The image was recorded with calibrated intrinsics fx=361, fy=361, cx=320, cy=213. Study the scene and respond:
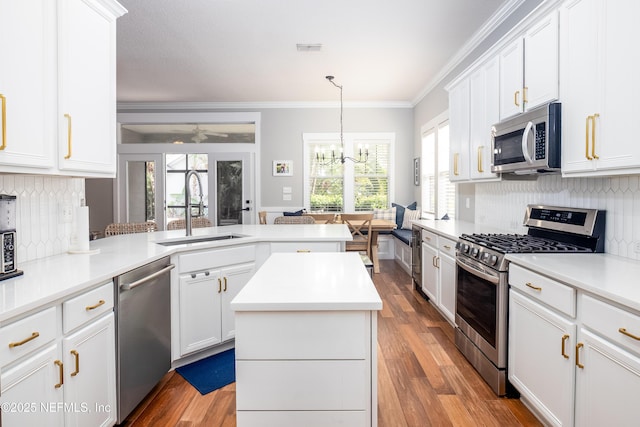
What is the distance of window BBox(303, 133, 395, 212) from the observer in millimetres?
6598

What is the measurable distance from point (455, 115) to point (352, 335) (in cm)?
320

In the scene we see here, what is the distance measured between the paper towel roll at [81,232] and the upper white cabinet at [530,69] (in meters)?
2.92

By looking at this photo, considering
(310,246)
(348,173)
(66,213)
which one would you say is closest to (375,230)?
(348,173)

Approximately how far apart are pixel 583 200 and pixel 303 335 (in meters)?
2.14

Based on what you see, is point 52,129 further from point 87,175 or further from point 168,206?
point 168,206

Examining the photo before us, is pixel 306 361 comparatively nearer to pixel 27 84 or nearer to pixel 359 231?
pixel 27 84

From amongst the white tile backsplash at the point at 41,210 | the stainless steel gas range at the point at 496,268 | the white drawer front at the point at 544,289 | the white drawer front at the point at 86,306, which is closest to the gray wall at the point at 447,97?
the stainless steel gas range at the point at 496,268

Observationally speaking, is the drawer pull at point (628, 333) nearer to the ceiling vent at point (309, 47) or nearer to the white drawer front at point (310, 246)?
the white drawer front at point (310, 246)

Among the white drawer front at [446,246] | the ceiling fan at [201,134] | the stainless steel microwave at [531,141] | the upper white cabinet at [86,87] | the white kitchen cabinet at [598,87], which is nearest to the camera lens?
the white kitchen cabinet at [598,87]

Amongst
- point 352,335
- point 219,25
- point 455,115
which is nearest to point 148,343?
point 352,335

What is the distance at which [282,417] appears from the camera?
3.84 feet

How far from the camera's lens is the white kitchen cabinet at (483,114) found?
2.94m

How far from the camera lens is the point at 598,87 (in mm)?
1798

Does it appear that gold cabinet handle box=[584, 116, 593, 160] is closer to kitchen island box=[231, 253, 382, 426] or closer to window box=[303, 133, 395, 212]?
kitchen island box=[231, 253, 382, 426]
